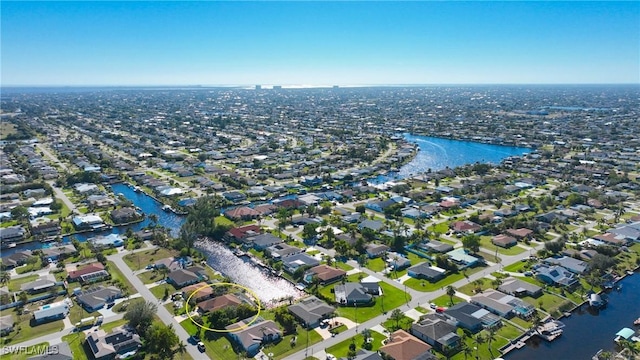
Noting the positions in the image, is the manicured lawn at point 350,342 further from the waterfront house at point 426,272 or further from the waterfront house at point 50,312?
the waterfront house at point 50,312

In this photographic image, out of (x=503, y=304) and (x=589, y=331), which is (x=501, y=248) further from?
(x=589, y=331)

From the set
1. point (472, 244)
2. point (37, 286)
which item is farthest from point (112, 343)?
point (472, 244)

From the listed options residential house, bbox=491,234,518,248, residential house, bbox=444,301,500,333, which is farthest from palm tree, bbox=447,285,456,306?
residential house, bbox=491,234,518,248

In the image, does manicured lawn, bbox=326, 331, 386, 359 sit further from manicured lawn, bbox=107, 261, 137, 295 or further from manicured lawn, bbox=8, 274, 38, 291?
manicured lawn, bbox=8, 274, 38, 291

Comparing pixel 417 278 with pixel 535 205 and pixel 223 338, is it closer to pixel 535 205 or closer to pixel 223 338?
pixel 223 338

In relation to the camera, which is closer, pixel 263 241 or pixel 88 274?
pixel 88 274

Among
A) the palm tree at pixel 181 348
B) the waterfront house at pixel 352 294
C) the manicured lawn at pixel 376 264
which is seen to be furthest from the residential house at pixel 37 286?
the manicured lawn at pixel 376 264
